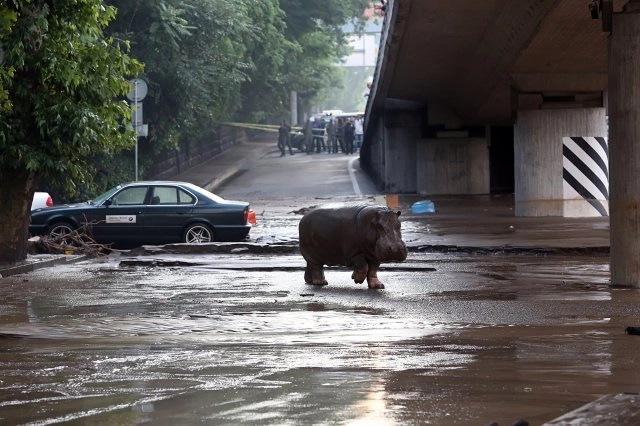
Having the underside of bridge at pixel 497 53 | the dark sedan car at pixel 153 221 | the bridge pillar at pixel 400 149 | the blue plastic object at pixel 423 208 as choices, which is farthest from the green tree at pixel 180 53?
the dark sedan car at pixel 153 221

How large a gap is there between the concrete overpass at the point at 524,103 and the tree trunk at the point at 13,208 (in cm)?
823

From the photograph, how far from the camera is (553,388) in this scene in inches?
303

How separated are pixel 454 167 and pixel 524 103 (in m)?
11.7

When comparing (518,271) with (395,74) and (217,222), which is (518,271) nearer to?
(217,222)

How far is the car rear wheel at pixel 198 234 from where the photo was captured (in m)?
22.9

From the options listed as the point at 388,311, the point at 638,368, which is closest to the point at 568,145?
the point at 388,311

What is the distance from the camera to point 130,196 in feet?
76.6

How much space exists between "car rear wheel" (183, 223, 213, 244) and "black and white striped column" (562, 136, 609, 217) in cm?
943

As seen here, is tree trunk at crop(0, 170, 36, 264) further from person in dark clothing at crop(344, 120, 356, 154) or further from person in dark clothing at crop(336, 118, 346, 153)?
person in dark clothing at crop(336, 118, 346, 153)

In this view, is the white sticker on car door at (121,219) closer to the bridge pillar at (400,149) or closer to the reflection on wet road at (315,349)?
the reflection on wet road at (315,349)

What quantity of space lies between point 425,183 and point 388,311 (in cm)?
2788

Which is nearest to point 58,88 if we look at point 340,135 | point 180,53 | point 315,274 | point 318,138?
point 315,274

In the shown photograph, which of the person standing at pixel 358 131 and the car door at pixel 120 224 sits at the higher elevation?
the person standing at pixel 358 131

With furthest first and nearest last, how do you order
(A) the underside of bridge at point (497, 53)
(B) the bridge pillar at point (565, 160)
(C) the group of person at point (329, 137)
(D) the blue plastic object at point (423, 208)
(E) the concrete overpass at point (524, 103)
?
(C) the group of person at point (329, 137) → (D) the blue plastic object at point (423, 208) → (B) the bridge pillar at point (565, 160) → (A) the underside of bridge at point (497, 53) → (E) the concrete overpass at point (524, 103)
